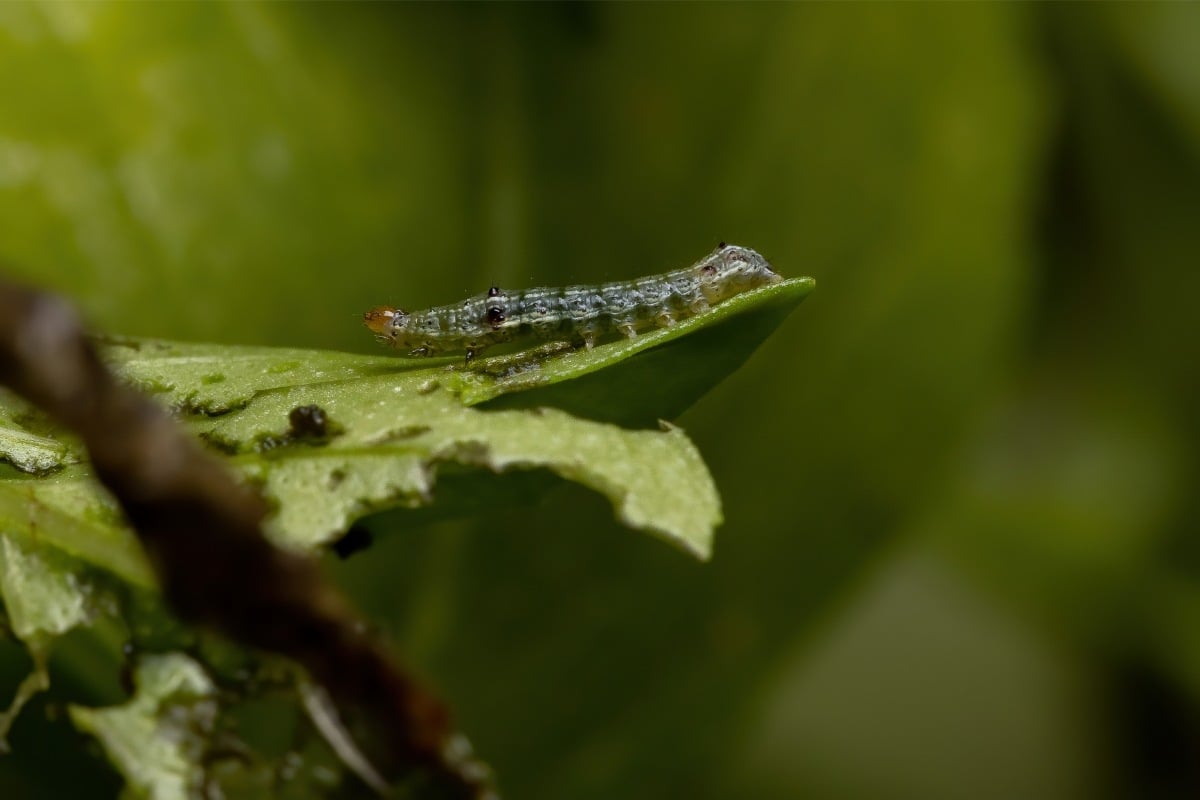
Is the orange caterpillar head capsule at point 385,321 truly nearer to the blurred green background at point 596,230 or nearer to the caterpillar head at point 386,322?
the caterpillar head at point 386,322

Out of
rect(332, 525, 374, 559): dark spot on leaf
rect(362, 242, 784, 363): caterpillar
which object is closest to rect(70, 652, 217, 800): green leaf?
rect(332, 525, 374, 559): dark spot on leaf

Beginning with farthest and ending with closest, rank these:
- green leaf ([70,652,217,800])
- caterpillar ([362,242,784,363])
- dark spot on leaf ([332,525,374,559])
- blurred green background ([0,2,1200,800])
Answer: blurred green background ([0,2,1200,800]) → caterpillar ([362,242,784,363]) → dark spot on leaf ([332,525,374,559]) → green leaf ([70,652,217,800])

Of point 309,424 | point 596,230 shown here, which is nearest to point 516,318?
point 596,230

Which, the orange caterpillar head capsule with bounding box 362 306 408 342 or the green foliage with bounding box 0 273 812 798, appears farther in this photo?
the orange caterpillar head capsule with bounding box 362 306 408 342

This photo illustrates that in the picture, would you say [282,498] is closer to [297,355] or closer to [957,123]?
[297,355]

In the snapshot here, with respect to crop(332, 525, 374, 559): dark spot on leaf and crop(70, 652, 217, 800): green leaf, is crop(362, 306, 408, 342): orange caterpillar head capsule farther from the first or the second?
crop(70, 652, 217, 800): green leaf

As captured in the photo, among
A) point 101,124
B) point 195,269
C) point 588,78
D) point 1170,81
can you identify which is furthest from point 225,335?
point 1170,81

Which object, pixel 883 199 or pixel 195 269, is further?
pixel 883 199

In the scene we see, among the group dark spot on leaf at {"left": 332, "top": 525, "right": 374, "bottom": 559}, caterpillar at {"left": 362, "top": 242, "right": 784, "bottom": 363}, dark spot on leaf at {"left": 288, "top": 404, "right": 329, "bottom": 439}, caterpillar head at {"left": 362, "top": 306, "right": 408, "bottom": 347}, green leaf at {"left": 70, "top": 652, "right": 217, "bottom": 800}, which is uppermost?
caterpillar head at {"left": 362, "top": 306, "right": 408, "bottom": 347}
